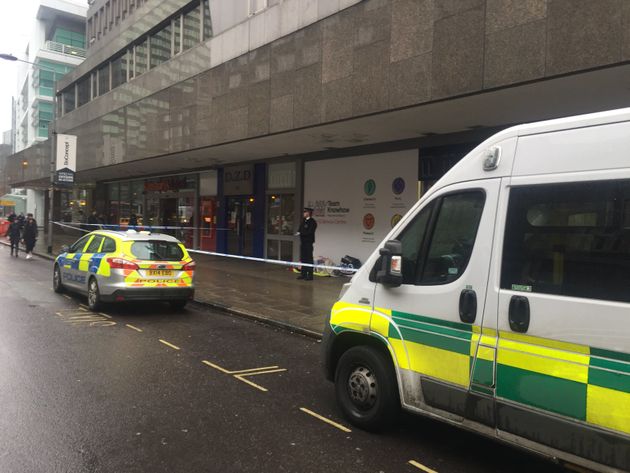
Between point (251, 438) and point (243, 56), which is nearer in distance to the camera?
point (251, 438)

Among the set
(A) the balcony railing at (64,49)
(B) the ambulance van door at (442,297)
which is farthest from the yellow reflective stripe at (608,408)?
(A) the balcony railing at (64,49)

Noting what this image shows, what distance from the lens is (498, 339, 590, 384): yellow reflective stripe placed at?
290cm

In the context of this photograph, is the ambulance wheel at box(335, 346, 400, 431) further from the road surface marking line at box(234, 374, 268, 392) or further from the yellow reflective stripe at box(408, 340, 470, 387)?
the road surface marking line at box(234, 374, 268, 392)

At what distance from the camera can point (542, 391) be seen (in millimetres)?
3059

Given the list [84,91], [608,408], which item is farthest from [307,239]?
[84,91]

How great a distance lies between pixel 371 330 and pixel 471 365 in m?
0.94

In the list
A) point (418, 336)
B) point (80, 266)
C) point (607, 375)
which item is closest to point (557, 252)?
point (607, 375)

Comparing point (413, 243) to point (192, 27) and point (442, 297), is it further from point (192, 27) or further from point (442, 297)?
point (192, 27)

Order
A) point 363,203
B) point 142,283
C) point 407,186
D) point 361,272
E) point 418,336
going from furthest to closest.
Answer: point 363,203
point 407,186
point 142,283
point 361,272
point 418,336

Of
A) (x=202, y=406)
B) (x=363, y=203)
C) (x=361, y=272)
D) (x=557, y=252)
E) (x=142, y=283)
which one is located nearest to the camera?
(x=557, y=252)

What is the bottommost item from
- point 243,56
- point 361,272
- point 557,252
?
point 361,272

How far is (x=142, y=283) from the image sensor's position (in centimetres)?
873

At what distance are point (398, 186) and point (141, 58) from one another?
14863mm

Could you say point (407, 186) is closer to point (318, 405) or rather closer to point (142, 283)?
point (142, 283)
